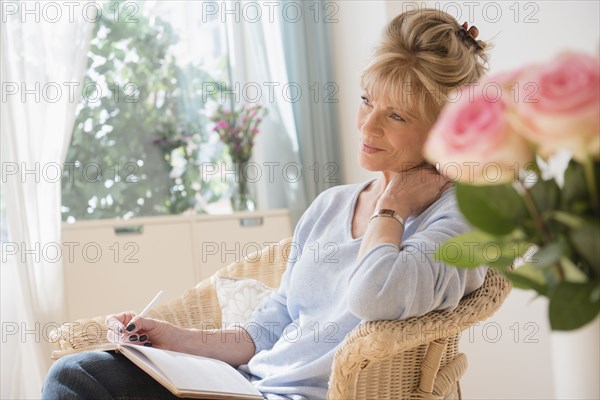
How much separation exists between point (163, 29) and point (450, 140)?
3.44m

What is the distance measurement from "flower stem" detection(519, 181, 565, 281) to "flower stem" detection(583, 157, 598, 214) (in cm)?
4

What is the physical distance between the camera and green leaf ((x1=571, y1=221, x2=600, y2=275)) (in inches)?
25.5

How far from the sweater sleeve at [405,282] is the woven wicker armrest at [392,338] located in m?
0.02

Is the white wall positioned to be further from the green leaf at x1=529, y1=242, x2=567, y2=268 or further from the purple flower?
the green leaf at x1=529, y1=242, x2=567, y2=268

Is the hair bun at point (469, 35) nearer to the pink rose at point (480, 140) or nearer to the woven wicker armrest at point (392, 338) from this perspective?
the woven wicker armrest at point (392, 338)

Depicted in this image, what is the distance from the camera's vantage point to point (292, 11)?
3.91 meters

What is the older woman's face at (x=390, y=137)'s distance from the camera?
1.82m

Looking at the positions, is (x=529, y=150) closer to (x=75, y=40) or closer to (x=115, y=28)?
(x=75, y=40)

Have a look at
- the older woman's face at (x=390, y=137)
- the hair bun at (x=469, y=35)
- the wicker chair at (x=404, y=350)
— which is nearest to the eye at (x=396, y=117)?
the older woman's face at (x=390, y=137)

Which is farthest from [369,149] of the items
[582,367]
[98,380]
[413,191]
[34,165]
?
[34,165]

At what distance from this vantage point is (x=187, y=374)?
167 cm

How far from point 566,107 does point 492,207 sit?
13 cm

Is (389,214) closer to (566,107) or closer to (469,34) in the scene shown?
(469,34)

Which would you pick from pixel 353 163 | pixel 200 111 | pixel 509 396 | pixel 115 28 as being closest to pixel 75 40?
pixel 115 28
